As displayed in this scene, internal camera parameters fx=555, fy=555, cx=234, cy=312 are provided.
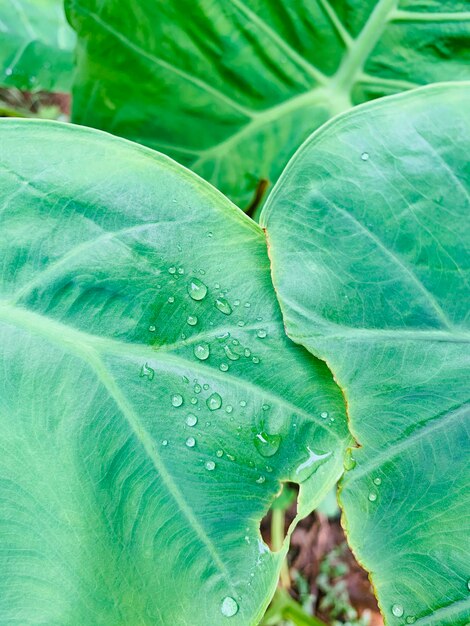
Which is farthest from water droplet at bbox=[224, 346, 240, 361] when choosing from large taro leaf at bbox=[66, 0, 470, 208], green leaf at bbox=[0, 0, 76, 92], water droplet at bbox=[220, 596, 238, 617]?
green leaf at bbox=[0, 0, 76, 92]

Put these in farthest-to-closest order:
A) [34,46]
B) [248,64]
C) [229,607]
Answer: [34,46] < [248,64] < [229,607]

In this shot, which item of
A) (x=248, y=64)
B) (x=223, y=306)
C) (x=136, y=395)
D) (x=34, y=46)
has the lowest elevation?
(x=136, y=395)

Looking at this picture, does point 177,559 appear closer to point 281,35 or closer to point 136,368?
point 136,368

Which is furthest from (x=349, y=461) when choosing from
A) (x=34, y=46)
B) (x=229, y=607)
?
(x=34, y=46)

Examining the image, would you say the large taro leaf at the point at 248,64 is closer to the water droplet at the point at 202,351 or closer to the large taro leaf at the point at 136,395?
the large taro leaf at the point at 136,395

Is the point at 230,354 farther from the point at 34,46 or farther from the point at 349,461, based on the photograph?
the point at 34,46

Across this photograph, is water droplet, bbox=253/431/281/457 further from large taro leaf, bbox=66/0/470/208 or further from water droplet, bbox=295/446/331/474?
large taro leaf, bbox=66/0/470/208

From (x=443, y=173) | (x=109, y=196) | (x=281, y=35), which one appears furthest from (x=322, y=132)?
(x=281, y=35)
